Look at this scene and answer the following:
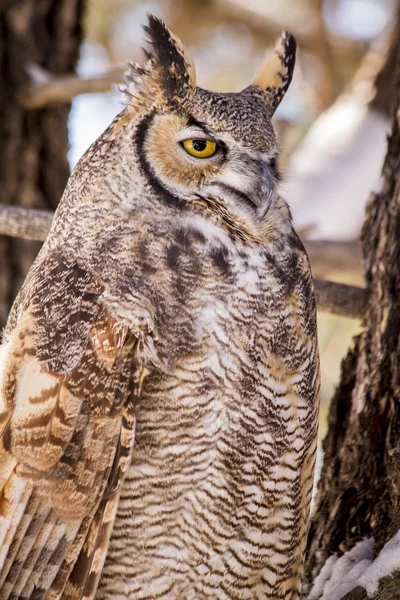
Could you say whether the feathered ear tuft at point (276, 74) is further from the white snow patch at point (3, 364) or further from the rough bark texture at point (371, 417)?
the white snow patch at point (3, 364)

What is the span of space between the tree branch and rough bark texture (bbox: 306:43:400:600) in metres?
0.05

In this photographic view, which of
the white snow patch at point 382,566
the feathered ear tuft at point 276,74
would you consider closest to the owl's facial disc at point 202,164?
the feathered ear tuft at point 276,74

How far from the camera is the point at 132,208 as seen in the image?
171cm

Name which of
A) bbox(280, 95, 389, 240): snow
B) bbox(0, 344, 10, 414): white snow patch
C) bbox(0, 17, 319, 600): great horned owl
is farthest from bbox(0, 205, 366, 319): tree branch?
bbox(280, 95, 389, 240): snow

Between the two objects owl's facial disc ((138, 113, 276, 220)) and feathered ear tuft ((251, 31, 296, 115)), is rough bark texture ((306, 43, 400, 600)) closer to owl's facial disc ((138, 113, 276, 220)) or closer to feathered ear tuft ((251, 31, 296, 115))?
feathered ear tuft ((251, 31, 296, 115))

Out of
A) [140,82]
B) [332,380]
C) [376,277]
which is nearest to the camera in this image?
[140,82]

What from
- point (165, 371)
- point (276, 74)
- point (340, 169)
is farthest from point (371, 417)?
point (340, 169)

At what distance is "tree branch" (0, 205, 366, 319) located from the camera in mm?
2139

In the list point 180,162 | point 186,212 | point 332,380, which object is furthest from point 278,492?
point 332,380

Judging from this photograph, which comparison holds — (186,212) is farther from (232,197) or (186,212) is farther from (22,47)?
(22,47)

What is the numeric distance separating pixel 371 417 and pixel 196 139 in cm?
77

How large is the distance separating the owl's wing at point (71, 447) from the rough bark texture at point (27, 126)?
158 centimetres

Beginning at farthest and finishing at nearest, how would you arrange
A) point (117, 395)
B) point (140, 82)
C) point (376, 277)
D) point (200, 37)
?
point (200, 37) → point (376, 277) → point (140, 82) → point (117, 395)

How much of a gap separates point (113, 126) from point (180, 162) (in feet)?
0.70
